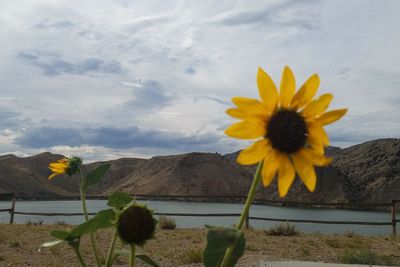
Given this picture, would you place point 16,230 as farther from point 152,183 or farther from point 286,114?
point 152,183

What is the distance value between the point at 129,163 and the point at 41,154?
15.1 meters

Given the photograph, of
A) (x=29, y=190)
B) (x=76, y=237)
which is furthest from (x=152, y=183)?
(x=76, y=237)

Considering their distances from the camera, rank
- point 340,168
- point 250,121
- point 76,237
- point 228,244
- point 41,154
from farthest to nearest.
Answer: point 41,154 < point 340,168 < point 76,237 < point 250,121 < point 228,244

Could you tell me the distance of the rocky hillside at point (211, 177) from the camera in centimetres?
5647

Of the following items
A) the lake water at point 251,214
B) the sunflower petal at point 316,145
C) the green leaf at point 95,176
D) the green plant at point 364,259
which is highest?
the sunflower petal at point 316,145

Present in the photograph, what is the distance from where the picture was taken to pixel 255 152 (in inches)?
40.5

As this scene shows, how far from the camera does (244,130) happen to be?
3.38 ft

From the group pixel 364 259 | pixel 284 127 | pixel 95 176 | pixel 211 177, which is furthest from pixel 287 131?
pixel 211 177

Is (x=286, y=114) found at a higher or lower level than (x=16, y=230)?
higher

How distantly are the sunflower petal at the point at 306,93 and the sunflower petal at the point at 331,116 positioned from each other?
0.15 ft

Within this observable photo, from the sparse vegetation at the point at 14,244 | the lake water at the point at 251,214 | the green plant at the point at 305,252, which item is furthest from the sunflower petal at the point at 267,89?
the sparse vegetation at the point at 14,244

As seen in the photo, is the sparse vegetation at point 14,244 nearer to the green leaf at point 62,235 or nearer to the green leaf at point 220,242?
the green leaf at point 62,235

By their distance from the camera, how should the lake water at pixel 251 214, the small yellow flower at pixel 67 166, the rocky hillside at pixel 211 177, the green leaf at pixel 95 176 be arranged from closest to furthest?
the green leaf at pixel 95 176 → the small yellow flower at pixel 67 166 → the lake water at pixel 251 214 → the rocky hillside at pixel 211 177

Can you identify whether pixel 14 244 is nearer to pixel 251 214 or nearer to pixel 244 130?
pixel 244 130
